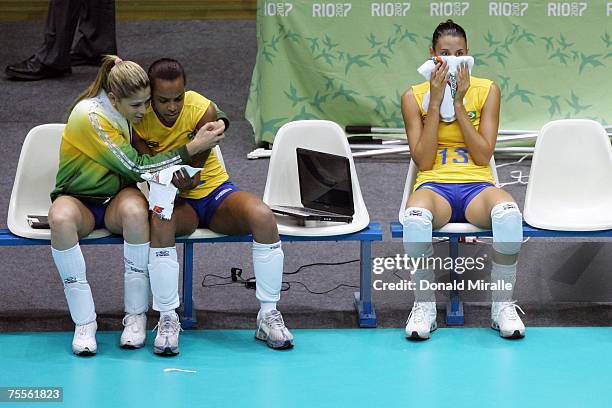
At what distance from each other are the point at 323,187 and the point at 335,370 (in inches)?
34.9

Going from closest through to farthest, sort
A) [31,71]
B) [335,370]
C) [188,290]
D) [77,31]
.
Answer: [335,370]
[188,290]
[31,71]
[77,31]

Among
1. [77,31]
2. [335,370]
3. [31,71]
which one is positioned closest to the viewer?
[335,370]

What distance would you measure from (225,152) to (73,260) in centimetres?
282

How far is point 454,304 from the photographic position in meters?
5.14

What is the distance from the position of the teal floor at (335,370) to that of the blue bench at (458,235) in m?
0.09

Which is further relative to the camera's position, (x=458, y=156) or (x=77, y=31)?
(x=77, y=31)

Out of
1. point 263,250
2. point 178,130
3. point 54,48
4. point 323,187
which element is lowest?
point 263,250

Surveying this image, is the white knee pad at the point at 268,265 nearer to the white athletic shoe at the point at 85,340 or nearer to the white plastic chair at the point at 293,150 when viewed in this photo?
the white plastic chair at the point at 293,150

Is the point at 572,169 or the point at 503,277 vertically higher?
the point at 572,169

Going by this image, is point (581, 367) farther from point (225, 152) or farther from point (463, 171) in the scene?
point (225, 152)

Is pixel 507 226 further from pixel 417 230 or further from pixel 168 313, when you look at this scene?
pixel 168 313

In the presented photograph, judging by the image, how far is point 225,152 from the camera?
7422 millimetres

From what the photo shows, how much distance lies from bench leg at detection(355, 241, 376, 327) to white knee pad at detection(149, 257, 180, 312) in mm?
830

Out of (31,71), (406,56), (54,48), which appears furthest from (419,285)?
(31,71)
